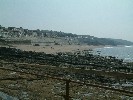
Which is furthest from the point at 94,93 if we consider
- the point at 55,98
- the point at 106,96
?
the point at 55,98

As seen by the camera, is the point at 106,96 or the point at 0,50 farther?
the point at 0,50

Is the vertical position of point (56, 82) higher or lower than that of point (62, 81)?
higher

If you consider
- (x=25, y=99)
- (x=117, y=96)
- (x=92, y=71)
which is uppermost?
(x=92, y=71)

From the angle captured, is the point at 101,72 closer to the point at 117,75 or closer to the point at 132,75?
the point at 117,75

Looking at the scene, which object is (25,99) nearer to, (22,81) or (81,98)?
(81,98)

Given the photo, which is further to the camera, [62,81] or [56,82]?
[62,81]

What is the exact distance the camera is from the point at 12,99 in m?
11.6

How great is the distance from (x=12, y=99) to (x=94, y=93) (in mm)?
8976

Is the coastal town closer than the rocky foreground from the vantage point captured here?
Yes

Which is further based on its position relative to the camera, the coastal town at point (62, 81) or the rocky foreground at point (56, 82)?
the rocky foreground at point (56, 82)

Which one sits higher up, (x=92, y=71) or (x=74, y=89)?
(x=92, y=71)

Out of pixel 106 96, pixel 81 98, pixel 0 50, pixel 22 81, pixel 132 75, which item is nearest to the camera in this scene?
pixel 132 75

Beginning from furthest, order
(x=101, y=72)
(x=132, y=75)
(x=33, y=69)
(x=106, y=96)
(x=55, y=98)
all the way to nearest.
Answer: (x=33, y=69) → (x=106, y=96) → (x=55, y=98) → (x=101, y=72) → (x=132, y=75)

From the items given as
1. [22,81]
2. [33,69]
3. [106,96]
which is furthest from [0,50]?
[106,96]
